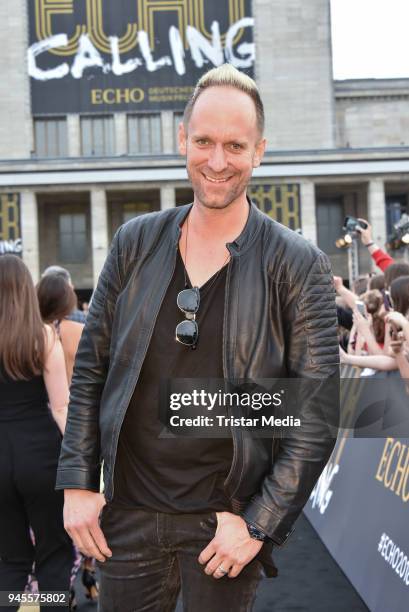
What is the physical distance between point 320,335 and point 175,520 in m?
0.63

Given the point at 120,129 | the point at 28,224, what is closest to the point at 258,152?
the point at 28,224

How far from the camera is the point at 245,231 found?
193 centimetres

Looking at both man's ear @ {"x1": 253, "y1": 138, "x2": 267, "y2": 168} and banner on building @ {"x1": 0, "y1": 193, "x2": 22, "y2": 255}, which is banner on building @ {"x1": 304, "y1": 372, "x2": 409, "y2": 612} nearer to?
man's ear @ {"x1": 253, "y1": 138, "x2": 267, "y2": 168}

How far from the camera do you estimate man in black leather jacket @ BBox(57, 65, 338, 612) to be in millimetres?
1794

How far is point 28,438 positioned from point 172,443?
1.70 m

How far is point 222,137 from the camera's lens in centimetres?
185

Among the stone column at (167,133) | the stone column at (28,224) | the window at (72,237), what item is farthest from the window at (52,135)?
the stone column at (167,133)

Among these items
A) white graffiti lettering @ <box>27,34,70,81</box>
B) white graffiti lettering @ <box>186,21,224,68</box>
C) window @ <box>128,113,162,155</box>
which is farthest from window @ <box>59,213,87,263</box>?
white graffiti lettering @ <box>186,21,224,68</box>

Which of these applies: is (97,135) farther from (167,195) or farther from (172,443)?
(172,443)

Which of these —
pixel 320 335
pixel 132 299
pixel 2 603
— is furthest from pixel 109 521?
pixel 2 603

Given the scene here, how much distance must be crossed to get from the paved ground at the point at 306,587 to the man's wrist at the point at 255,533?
2770mm

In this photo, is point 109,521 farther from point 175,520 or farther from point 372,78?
point 372,78

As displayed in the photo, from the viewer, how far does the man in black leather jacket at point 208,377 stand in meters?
1.79

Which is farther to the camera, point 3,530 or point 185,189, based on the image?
point 185,189
